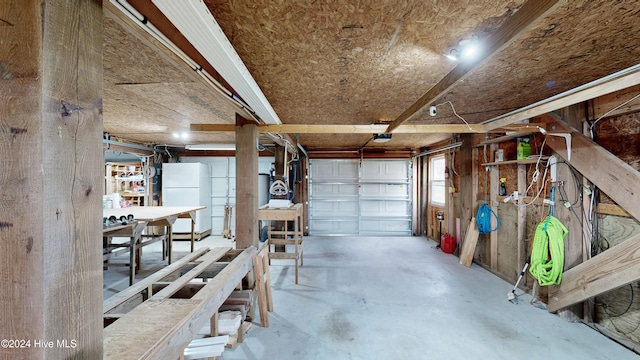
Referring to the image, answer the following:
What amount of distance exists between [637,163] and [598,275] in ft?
3.28

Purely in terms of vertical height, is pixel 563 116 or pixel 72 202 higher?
pixel 563 116

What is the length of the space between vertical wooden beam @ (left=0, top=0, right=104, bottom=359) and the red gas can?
515cm

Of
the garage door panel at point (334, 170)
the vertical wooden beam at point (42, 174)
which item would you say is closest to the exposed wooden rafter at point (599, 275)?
the vertical wooden beam at point (42, 174)

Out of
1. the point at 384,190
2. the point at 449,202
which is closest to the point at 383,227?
the point at 384,190

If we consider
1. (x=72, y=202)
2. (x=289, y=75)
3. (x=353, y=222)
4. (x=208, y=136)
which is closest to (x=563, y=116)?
(x=289, y=75)

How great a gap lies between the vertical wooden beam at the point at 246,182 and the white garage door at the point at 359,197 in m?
4.10

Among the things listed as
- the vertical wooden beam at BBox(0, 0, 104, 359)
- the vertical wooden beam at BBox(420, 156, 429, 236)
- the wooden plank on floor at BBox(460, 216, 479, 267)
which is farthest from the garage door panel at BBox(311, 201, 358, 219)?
the vertical wooden beam at BBox(0, 0, 104, 359)

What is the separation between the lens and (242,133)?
7.88ft

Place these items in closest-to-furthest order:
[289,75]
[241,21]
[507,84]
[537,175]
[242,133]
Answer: [241,21] → [289,75] → [507,84] → [242,133] → [537,175]

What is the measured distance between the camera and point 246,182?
2.35 metres

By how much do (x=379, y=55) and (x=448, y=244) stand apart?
14.1 ft

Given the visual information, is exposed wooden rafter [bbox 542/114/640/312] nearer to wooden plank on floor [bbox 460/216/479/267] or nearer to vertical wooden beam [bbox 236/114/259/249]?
wooden plank on floor [bbox 460/216/479/267]

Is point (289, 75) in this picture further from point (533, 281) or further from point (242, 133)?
point (533, 281)

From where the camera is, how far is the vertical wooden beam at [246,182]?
7.68ft
